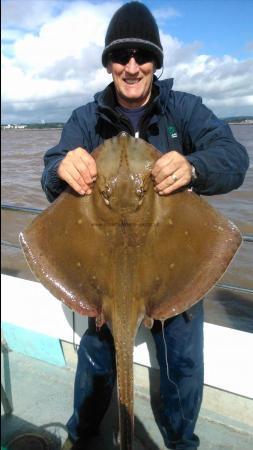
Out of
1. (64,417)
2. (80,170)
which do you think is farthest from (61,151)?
(64,417)

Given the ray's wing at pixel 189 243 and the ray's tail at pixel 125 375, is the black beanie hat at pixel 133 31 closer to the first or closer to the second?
the ray's wing at pixel 189 243

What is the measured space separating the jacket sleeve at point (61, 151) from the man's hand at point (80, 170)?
171mm

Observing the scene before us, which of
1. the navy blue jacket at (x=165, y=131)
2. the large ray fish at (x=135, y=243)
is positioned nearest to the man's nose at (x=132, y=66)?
the navy blue jacket at (x=165, y=131)

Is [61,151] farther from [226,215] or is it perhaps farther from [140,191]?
[226,215]

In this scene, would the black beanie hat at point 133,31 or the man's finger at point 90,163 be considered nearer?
the man's finger at point 90,163

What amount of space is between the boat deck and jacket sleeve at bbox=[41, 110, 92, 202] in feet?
5.97

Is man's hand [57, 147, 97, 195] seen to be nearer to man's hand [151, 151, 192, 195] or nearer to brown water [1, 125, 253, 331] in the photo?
man's hand [151, 151, 192, 195]

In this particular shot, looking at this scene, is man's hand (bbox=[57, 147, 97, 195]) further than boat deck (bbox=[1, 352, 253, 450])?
No

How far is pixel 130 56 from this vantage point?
2395 mm

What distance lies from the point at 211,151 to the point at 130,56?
753 millimetres

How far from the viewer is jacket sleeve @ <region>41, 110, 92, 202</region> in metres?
2.29

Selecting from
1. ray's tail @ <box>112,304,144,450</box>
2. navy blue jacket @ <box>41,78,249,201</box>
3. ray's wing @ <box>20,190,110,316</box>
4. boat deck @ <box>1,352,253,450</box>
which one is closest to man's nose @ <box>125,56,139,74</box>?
navy blue jacket @ <box>41,78,249,201</box>

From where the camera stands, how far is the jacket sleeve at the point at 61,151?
229 centimetres

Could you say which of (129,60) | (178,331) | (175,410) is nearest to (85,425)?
(175,410)
